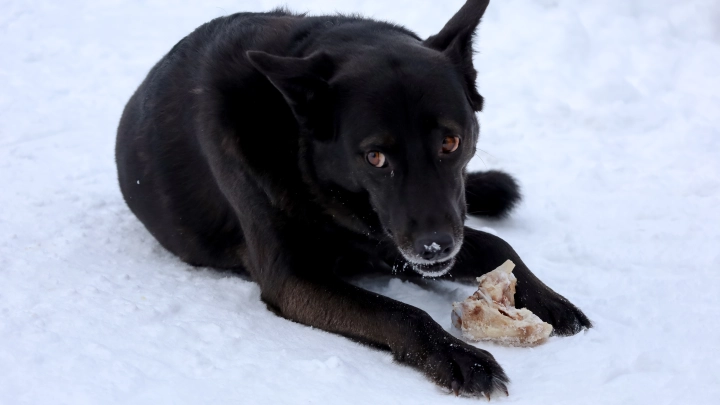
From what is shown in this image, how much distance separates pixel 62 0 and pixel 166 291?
22.1 ft

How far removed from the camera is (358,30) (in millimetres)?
3600

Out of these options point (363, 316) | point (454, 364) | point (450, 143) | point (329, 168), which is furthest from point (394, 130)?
point (454, 364)

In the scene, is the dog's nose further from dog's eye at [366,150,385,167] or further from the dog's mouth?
dog's eye at [366,150,385,167]

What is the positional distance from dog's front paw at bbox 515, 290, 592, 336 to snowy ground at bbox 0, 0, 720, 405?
0.11 metres

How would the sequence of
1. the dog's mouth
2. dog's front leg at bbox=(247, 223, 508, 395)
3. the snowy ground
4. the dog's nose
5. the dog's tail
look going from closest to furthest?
1. the snowy ground
2. dog's front leg at bbox=(247, 223, 508, 395)
3. the dog's nose
4. the dog's mouth
5. the dog's tail

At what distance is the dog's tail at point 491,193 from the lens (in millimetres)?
4727

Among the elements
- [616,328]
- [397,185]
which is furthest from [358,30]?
[616,328]

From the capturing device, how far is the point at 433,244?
2.98 metres


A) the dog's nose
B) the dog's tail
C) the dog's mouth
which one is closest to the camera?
the dog's nose

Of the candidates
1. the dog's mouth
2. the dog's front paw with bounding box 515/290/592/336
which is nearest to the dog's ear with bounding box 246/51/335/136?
the dog's mouth

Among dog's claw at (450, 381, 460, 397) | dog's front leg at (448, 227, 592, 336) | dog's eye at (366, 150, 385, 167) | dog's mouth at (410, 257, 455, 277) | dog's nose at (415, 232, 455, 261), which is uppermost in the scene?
dog's eye at (366, 150, 385, 167)

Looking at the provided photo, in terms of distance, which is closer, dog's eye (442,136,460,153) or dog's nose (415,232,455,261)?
dog's nose (415,232,455,261)

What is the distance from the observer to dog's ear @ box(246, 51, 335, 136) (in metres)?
3.03

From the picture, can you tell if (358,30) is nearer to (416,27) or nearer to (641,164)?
(641,164)
